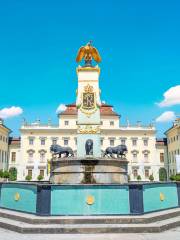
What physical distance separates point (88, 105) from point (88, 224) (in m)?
11.5

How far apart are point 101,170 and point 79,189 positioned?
16.1 feet

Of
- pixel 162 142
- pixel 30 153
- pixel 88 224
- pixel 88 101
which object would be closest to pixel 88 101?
pixel 88 101

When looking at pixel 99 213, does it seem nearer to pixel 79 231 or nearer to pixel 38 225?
pixel 79 231

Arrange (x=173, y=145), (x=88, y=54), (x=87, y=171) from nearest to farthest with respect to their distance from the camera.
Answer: (x=87, y=171) → (x=88, y=54) → (x=173, y=145)

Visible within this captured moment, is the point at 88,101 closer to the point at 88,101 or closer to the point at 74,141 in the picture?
the point at 88,101

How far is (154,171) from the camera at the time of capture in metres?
58.8

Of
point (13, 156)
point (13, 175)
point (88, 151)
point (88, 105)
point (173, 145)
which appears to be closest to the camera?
point (88, 151)

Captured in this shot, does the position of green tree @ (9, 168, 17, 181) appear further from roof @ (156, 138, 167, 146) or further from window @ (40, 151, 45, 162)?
roof @ (156, 138, 167, 146)

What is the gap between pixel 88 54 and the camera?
20234mm

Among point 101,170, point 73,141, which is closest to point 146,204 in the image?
point 101,170

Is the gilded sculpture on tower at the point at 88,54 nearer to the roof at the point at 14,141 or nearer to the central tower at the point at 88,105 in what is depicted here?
the central tower at the point at 88,105

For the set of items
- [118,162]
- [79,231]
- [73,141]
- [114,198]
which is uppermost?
[73,141]

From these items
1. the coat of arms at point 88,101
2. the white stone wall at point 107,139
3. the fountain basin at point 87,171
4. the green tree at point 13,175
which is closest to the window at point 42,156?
the white stone wall at point 107,139

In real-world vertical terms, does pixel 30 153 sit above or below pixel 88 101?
below
